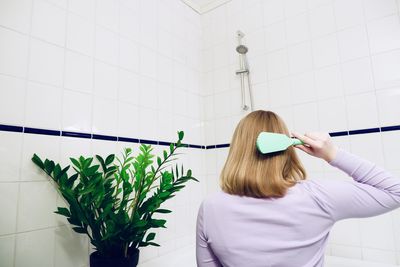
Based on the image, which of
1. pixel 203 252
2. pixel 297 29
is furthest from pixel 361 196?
pixel 297 29

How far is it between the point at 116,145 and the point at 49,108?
0.39 m

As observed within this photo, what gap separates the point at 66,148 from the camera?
1221 mm

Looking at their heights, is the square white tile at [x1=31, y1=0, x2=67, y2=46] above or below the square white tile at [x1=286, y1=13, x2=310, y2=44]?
below

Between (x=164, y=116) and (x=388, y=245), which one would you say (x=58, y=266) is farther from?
(x=388, y=245)

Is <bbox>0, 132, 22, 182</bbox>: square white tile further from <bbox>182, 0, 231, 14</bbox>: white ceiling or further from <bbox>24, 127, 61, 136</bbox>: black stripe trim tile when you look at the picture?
<bbox>182, 0, 231, 14</bbox>: white ceiling

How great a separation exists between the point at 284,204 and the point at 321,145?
23cm

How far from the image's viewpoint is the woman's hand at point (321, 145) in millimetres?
781

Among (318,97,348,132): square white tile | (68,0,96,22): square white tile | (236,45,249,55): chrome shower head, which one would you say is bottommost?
(318,97,348,132): square white tile

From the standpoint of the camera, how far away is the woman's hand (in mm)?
781

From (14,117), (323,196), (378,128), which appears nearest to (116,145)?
(14,117)

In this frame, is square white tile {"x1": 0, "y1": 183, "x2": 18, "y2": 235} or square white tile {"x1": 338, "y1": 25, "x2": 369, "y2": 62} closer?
square white tile {"x1": 0, "y1": 183, "x2": 18, "y2": 235}

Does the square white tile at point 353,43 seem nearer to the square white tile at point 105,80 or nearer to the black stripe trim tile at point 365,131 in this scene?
the black stripe trim tile at point 365,131

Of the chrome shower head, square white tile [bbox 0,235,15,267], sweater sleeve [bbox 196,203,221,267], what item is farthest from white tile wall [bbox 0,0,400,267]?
sweater sleeve [bbox 196,203,221,267]

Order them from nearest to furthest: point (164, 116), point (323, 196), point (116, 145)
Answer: point (323, 196)
point (116, 145)
point (164, 116)
